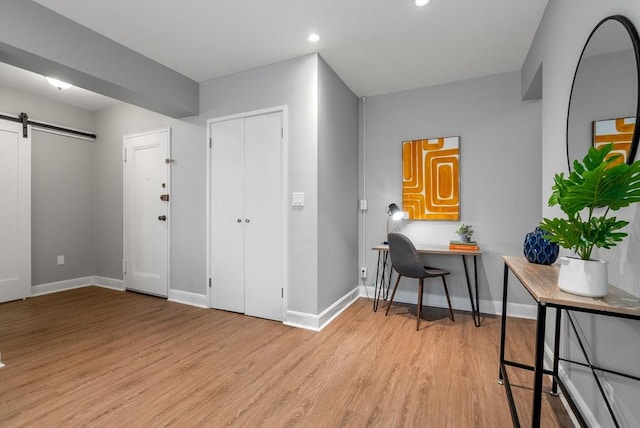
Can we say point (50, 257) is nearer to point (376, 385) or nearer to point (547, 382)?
point (376, 385)

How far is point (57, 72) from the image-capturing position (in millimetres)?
2254

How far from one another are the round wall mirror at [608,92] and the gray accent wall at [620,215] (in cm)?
7

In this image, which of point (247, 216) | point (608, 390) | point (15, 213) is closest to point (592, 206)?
point (608, 390)

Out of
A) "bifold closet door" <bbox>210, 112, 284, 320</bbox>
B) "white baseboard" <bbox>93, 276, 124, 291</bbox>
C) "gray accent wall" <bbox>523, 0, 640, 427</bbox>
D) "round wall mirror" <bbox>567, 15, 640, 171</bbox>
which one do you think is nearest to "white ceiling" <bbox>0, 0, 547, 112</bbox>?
"gray accent wall" <bbox>523, 0, 640, 427</bbox>

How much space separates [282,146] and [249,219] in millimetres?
815

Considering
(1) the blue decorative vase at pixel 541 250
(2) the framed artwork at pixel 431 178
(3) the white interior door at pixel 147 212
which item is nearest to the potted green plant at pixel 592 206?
(1) the blue decorative vase at pixel 541 250

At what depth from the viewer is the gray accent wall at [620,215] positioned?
1045mm

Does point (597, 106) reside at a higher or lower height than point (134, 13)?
lower

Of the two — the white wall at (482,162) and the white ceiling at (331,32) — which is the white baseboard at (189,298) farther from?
the white ceiling at (331,32)

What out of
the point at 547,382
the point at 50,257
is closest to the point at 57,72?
the point at 50,257

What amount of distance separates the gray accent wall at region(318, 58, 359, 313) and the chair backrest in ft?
1.99

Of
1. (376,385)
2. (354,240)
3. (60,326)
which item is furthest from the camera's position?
(354,240)

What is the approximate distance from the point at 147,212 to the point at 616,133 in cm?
429

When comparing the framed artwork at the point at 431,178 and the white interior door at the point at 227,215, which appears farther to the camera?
the framed artwork at the point at 431,178
